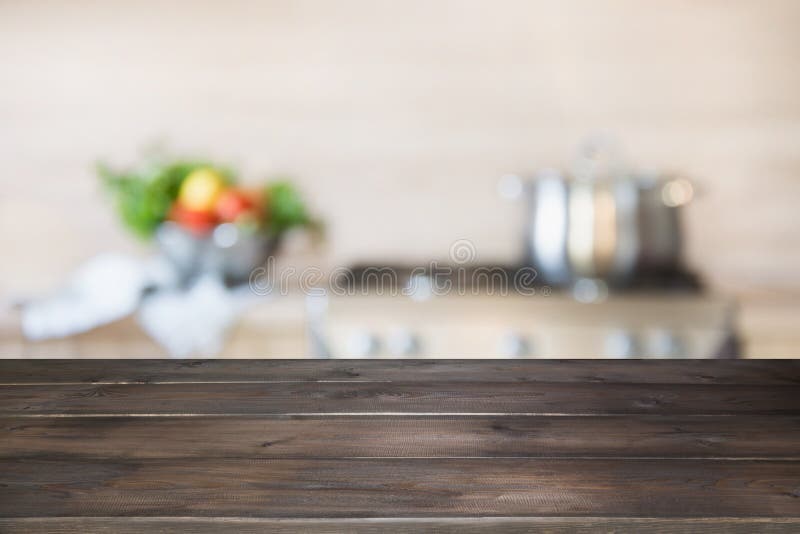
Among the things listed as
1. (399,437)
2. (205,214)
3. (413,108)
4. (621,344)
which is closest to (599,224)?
(621,344)

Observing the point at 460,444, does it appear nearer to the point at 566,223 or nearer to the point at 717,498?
the point at 717,498

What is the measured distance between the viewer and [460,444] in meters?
0.51

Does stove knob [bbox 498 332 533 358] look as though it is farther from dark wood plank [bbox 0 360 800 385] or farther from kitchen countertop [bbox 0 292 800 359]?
dark wood plank [bbox 0 360 800 385]

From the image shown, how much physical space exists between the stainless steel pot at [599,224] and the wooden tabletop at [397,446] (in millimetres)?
926

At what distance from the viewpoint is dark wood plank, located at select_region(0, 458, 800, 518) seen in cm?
43

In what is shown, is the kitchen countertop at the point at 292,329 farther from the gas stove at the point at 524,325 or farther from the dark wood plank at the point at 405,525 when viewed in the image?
the dark wood plank at the point at 405,525

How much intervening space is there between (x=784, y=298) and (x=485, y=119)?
790 mm

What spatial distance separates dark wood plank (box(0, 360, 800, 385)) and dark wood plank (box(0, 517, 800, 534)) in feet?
0.73

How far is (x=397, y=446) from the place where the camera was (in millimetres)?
509

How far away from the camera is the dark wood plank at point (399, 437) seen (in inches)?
19.6

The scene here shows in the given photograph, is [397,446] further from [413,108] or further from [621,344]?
[413,108]

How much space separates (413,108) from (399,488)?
159 cm

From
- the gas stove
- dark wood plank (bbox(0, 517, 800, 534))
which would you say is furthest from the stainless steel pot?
dark wood plank (bbox(0, 517, 800, 534))

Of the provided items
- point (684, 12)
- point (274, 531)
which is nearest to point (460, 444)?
point (274, 531)
